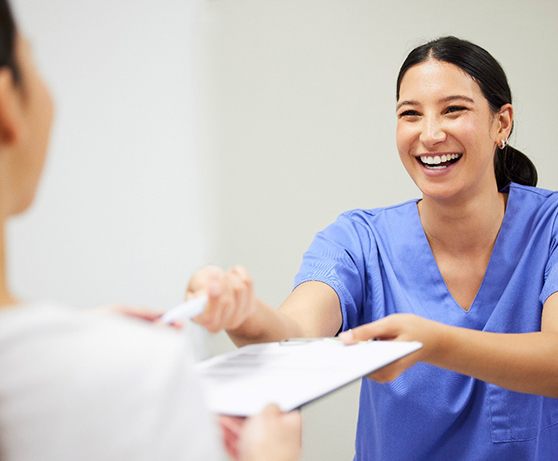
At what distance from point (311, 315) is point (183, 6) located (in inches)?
40.0

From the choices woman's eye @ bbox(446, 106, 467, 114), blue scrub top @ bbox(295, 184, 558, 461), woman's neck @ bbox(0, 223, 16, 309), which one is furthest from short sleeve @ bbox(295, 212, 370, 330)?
woman's neck @ bbox(0, 223, 16, 309)

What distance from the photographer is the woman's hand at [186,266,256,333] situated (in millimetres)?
725

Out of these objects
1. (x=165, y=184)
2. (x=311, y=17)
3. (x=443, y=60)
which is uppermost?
(x=311, y=17)

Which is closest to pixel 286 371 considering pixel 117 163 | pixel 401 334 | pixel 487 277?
pixel 401 334

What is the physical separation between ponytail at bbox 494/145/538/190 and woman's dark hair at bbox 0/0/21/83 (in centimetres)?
100

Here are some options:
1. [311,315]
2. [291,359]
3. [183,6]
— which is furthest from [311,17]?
[291,359]

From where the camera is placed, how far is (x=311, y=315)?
3.35 ft

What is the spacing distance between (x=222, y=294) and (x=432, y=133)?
1.86 ft

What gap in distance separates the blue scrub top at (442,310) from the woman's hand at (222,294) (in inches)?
13.2

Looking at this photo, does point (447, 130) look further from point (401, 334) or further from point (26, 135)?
point (26, 135)

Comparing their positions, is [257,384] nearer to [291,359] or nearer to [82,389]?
[291,359]

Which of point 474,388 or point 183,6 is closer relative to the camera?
point 474,388

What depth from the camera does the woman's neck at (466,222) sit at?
118 cm

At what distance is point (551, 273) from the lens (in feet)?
3.53
